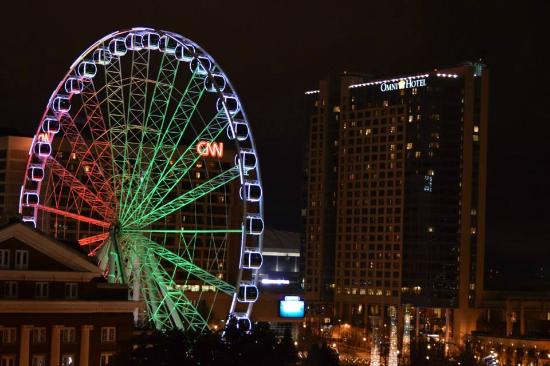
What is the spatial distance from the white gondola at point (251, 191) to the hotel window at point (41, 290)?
14.2 meters

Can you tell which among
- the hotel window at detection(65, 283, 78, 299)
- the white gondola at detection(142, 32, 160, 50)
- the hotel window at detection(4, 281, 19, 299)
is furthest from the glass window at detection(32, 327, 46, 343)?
the white gondola at detection(142, 32, 160, 50)

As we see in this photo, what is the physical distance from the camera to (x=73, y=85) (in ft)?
262

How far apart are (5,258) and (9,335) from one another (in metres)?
4.37

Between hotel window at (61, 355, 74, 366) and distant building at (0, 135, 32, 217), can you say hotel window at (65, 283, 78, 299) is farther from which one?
distant building at (0, 135, 32, 217)

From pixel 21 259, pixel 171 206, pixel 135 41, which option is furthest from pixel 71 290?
pixel 135 41

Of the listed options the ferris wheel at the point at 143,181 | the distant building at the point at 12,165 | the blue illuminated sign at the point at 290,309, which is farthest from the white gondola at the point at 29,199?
the distant building at the point at 12,165

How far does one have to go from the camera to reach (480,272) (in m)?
196

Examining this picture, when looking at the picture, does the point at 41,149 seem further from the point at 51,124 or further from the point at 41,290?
the point at 41,290

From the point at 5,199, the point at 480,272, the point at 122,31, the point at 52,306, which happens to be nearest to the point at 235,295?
the point at 52,306

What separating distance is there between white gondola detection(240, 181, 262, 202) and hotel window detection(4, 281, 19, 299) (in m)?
15.9

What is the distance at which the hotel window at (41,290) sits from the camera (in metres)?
68.3

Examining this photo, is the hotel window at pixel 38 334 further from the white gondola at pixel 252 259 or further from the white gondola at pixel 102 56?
the white gondola at pixel 102 56

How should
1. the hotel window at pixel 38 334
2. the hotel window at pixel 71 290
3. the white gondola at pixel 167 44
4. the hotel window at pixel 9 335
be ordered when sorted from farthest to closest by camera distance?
the white gondola at pixel 167 44 < the hotel window at pixel 71 290 < the hotel window at pixel 38 334 < the hotel window at pixel 9 335

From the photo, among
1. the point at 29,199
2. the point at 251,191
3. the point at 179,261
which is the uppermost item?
the point at 251,191
